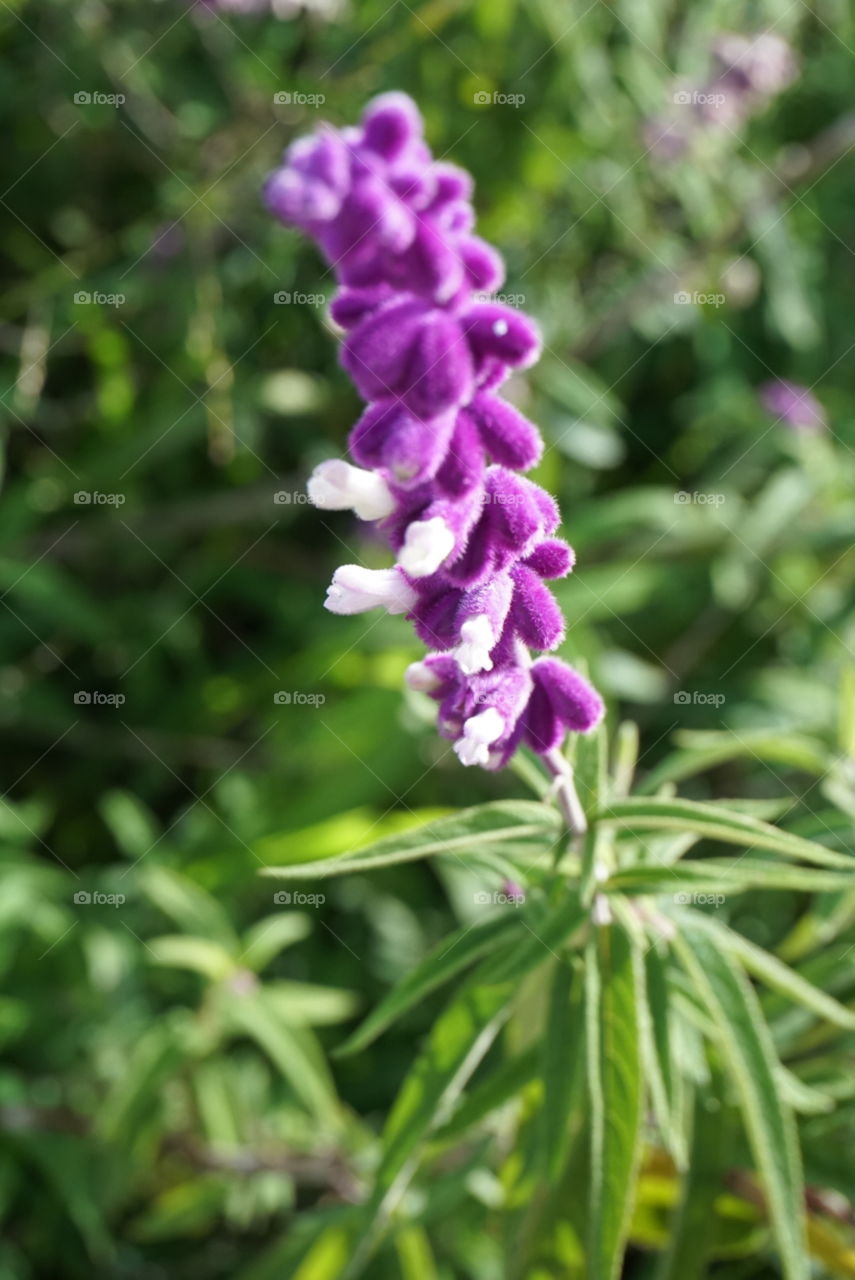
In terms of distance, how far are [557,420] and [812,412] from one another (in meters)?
1.16

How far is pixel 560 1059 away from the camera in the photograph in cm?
204

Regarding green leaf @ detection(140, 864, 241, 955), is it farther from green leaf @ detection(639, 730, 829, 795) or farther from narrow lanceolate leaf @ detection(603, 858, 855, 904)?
narrow lanceolate leaf @ detection(603, 858, 855, 904)

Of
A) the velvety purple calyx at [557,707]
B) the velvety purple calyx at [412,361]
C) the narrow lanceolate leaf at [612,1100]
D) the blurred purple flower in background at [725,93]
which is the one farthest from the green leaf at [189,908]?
the blurred purple flower in background at [725,93]

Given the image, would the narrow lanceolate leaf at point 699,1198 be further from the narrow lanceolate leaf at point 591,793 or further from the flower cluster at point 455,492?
the flower cluster at point 455,492

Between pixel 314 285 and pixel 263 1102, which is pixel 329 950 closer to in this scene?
pixel 263 1102

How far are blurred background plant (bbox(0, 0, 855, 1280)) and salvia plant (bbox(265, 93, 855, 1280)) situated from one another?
1.42 meters

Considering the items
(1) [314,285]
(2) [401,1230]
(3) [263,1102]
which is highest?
(1) [314,285]

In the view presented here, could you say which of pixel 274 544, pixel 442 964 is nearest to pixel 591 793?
pixel 442 964

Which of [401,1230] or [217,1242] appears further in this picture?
[217,1242]

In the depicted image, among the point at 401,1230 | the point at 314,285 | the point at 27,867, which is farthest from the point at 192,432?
the point at 401,1230

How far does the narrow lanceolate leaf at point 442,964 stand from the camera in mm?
1969

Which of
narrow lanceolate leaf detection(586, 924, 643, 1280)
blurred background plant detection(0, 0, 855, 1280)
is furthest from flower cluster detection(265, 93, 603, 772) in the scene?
blurred background plant detection(0, 0, 855, 1280)

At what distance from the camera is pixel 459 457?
1660mm

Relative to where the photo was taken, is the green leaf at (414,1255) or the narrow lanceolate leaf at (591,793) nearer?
the narrow lanceolate leaf at (591,793)
